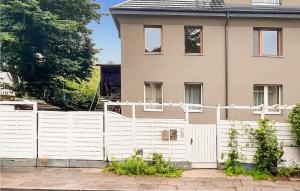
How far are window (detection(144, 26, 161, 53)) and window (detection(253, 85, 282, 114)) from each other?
5.59 meters

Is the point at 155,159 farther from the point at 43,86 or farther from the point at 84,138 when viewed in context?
the point at 43,86

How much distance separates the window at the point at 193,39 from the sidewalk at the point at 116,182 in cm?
842

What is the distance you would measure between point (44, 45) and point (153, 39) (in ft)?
19.7

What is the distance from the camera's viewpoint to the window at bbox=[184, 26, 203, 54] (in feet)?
60.4

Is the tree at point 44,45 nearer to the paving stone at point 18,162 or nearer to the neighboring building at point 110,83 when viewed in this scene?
the neighboring building at point 110,83

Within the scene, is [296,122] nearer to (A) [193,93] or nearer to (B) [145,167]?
(B) [145,167]

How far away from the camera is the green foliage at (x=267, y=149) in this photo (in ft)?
37.7

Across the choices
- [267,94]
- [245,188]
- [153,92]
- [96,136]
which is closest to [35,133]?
[96,136]

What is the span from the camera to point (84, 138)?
476 inches

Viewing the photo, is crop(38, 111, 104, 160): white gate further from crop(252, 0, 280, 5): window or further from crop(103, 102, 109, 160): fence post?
crop(252, 0, 280, 5): window

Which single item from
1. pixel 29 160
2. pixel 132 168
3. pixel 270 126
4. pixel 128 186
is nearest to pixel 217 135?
pixel 270 126

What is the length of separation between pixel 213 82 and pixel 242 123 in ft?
20.8

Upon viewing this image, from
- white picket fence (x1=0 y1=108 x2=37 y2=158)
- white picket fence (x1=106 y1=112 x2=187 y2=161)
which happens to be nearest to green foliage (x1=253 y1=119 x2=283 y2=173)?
white picket fence (x1=106 y1=112 x2=187 y2=161)

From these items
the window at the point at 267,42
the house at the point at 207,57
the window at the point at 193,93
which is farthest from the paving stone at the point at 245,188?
the window at the point at 267,42
